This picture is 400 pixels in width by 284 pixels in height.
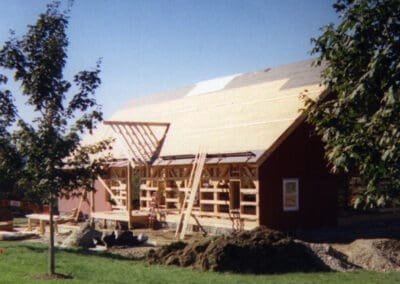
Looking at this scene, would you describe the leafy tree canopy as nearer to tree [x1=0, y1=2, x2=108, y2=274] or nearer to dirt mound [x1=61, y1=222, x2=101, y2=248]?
tree [x1=0, y1=2, x2=108, y2=274]

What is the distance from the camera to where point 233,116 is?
26.3 metres

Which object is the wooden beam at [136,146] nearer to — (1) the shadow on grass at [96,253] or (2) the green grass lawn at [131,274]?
(1) the shadow on grass at [96,253]

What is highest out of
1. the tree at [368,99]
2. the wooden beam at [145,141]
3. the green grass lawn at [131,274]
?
the wooden beam at [145,141]

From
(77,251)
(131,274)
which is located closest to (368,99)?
(131,274)

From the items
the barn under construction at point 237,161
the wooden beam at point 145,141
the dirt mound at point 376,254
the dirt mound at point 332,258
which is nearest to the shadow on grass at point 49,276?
the dirt mound at point 332,258

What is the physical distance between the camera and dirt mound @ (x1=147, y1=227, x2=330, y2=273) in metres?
14.6

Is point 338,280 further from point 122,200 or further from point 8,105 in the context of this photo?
point 122,200

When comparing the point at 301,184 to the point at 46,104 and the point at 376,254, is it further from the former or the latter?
the point at 46,104

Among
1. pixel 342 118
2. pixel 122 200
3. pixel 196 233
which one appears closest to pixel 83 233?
pixel 196 233

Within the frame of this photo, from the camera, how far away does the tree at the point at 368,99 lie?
253 inches

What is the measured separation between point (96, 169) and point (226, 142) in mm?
10246

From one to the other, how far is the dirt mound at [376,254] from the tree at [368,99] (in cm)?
905

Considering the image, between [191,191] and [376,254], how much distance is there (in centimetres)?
890

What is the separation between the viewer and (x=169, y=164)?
85.0 feet
